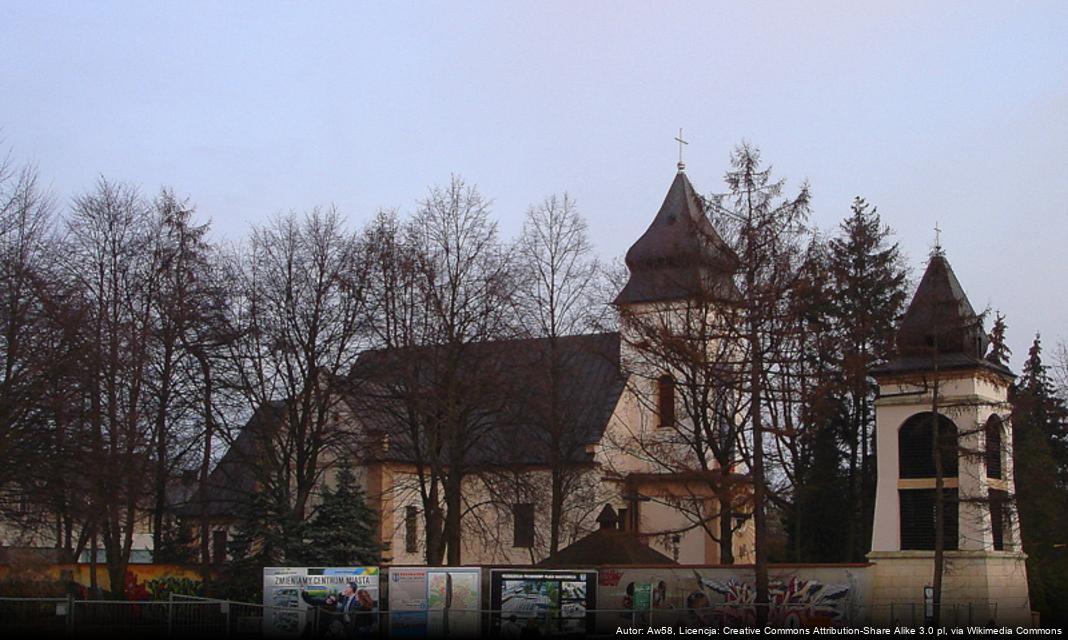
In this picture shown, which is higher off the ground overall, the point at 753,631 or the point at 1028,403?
the point at 1028,403

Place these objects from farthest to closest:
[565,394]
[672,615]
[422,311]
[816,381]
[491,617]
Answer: [565,394] < [422,311] < [816,381] < [672,615] < [491,617]

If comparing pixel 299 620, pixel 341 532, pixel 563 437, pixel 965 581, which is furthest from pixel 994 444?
pixel 299 620

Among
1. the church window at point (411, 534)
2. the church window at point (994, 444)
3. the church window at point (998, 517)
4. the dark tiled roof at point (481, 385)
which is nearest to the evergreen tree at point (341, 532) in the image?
the dark tiled roof at point (481, 385)

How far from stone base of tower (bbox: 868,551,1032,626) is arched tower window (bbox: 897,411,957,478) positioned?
235cm

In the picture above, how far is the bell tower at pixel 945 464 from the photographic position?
120 feet

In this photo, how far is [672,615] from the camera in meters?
30.3

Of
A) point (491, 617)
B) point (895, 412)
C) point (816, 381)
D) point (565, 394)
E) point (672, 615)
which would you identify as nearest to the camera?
point (491, 617)

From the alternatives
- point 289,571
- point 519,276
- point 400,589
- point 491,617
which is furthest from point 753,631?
point 519,276

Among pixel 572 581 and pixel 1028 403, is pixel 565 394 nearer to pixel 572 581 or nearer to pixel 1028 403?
pixel 1028 403

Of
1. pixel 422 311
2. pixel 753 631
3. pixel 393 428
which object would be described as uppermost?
pixel 422 311

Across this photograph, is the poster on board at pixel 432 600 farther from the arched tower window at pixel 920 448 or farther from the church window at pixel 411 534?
the church window at pixel 411 534

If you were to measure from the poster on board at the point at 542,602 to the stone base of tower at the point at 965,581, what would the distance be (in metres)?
11.2

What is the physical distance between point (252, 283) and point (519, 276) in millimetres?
8892

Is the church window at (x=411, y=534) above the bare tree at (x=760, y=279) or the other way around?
the other way around
